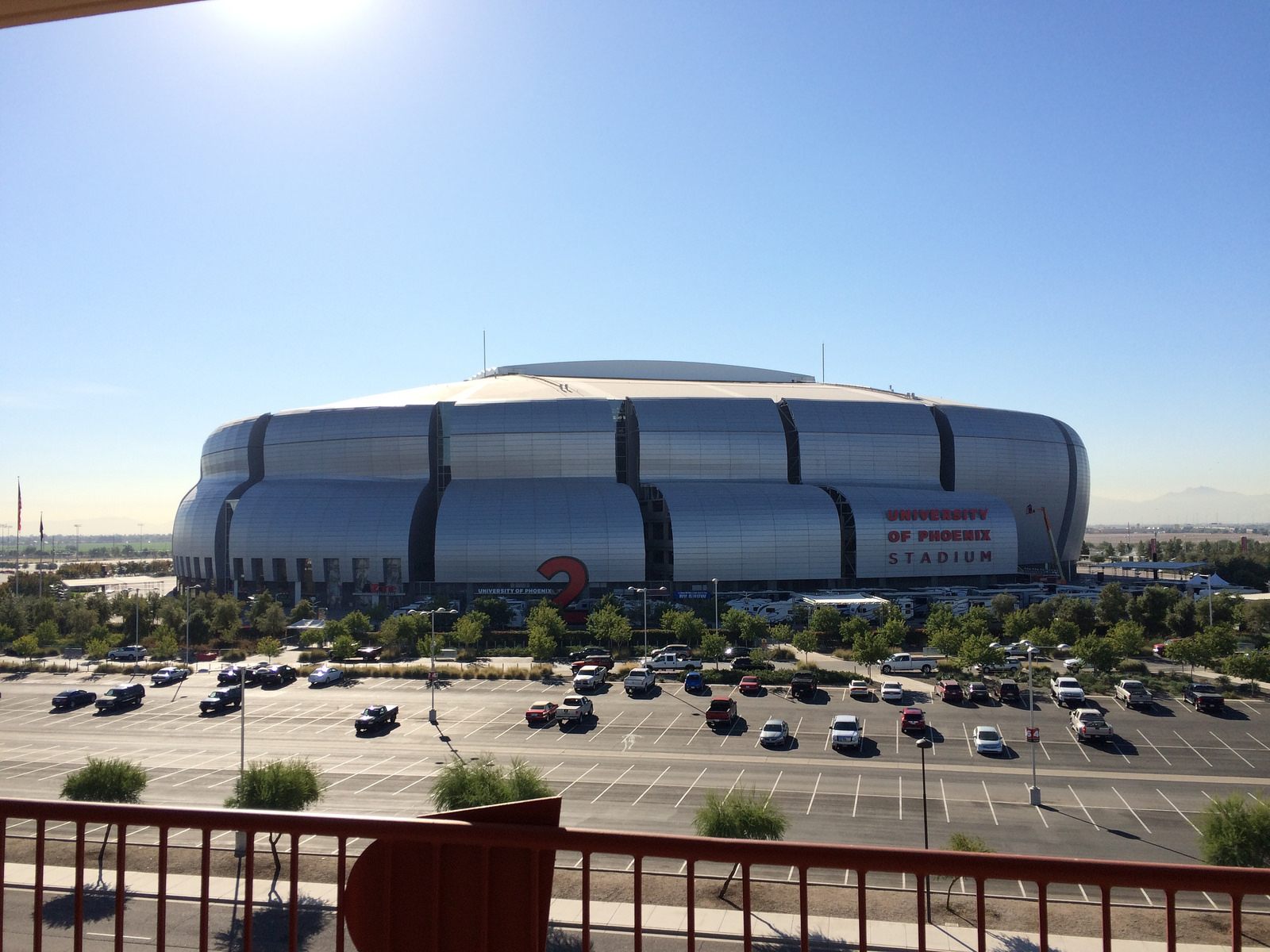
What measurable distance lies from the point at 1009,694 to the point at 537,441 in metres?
45.0

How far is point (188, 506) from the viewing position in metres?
76.9

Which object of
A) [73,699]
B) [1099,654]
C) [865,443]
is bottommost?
[73,699]

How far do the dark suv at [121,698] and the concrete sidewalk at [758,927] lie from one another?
21.1 meters

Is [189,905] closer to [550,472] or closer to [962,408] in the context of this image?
[550,472]

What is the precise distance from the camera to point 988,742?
24.5 metres

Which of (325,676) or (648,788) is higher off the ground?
(648,788)

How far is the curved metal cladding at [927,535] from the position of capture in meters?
66.8

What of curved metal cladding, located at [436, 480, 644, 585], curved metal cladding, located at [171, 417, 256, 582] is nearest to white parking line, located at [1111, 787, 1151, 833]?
curved metal cladding, located at [436, 480, 644, 585]

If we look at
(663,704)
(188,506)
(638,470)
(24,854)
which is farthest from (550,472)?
(24,854)

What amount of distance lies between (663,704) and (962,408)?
56015 mm

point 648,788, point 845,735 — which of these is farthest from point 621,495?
point 648,788

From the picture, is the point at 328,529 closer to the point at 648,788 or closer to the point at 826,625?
the point at 826,625

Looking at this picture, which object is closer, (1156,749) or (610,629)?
(1156,749)

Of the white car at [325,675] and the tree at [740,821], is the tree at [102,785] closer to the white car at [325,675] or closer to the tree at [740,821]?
the tree at [740,821]
